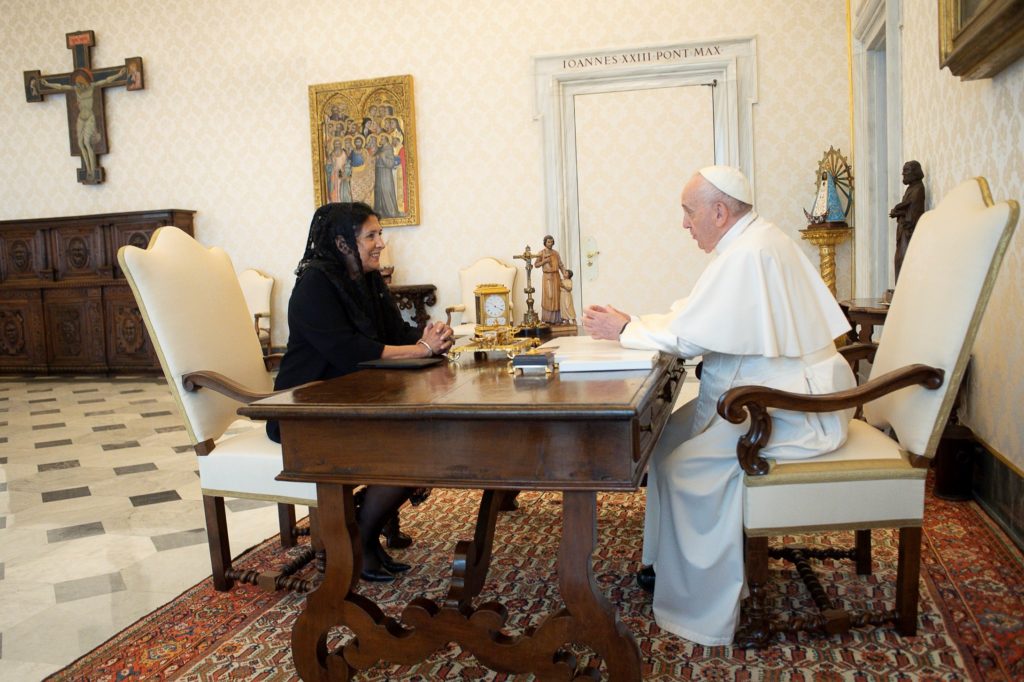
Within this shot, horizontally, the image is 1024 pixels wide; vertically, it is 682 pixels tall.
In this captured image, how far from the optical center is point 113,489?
15.4 ft

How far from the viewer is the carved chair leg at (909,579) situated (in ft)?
8.02

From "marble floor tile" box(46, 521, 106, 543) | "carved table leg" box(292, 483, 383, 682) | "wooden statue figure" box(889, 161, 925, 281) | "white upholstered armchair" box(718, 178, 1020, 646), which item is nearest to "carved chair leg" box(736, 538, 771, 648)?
"white upholstered armchair" box(718, 178, 1020, 646)

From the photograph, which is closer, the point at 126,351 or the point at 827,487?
the point at 827,487

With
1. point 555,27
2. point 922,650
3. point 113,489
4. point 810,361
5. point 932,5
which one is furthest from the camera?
point 555,27

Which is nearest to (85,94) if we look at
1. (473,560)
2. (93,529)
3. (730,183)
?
(93,529)

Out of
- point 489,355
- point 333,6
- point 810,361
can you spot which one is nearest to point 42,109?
point 333,6

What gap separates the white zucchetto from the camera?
273cm

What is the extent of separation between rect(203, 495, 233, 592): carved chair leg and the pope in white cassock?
5.20 feet

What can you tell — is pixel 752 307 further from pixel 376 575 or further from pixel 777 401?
pixel 376 575

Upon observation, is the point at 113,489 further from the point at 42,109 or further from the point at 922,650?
the point at 42,109

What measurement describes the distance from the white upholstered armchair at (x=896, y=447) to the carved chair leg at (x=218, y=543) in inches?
73.8

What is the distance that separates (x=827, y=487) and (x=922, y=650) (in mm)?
538

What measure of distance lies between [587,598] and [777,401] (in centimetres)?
78

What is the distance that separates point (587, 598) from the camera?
206cm
